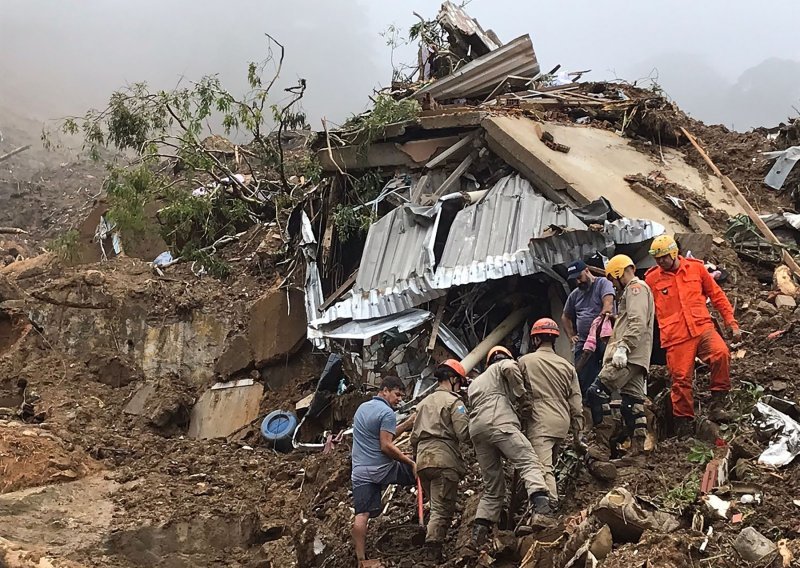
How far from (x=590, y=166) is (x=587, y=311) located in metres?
3.15

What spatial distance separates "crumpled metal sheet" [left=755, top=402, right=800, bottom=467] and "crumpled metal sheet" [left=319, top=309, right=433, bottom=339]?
3.60 m

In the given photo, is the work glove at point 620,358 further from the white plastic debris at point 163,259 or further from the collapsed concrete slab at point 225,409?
the white plastic debris at point 163,259

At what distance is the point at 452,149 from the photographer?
9.70 metres

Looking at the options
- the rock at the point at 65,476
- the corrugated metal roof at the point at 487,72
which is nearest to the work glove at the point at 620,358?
the rock at the point at 65,476

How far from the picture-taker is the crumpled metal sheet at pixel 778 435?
5324 mm

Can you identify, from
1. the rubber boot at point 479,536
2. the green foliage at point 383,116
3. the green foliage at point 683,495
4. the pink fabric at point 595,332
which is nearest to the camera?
the green foliage at point 683,495

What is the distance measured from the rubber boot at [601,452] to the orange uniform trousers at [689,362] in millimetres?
503

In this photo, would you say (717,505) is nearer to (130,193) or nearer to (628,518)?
(628,518)

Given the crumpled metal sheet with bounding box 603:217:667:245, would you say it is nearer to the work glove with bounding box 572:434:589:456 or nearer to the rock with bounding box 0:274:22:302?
the work glove with bounding box 572:434:589:456

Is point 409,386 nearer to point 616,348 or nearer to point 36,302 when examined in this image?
point 616,348

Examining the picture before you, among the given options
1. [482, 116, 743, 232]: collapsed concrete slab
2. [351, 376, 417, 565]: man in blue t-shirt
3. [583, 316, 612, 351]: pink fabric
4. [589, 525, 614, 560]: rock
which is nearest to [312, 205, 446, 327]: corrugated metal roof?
[482, 116, 743, 232]: collapsed concrete slab

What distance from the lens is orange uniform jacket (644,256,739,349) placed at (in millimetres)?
6094

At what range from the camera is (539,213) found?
8438 millimetres

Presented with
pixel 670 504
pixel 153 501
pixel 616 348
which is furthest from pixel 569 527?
pixel 153 501
